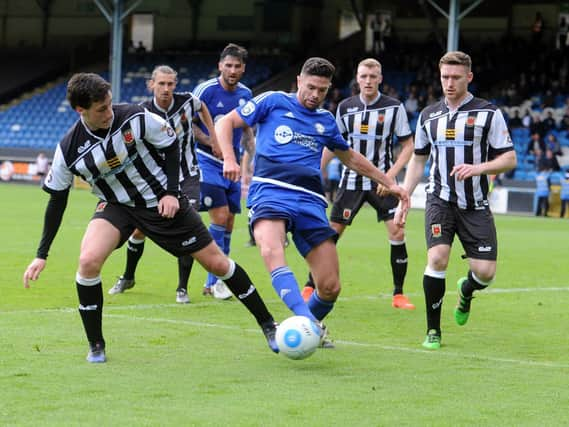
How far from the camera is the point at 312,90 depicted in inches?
313

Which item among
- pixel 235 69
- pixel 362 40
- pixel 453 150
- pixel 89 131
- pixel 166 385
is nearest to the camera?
pixel 166 385

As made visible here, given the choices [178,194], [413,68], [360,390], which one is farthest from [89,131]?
[413,68]

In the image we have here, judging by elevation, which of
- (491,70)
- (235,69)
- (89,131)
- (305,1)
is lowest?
(89,131)

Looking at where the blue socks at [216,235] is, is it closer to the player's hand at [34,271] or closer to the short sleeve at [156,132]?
the short sleeve at [156,132]

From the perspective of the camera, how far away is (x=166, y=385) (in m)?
6.70

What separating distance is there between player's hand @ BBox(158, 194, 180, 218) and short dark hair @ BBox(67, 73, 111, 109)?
837 millimetres

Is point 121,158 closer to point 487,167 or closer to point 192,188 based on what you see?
point 487,167

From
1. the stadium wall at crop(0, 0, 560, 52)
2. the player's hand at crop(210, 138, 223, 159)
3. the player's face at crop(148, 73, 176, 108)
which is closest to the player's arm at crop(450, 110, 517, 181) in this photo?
the player's hand at crop(210, 138, 223, 159)

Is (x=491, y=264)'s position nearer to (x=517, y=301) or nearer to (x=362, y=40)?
(x=517, y=301)

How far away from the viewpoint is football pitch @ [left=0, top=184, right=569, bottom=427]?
19.9ft

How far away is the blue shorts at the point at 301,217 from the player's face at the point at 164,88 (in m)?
2.94

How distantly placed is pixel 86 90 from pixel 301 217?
5.91 feet

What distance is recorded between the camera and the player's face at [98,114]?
7.13m

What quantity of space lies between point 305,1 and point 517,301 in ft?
115
